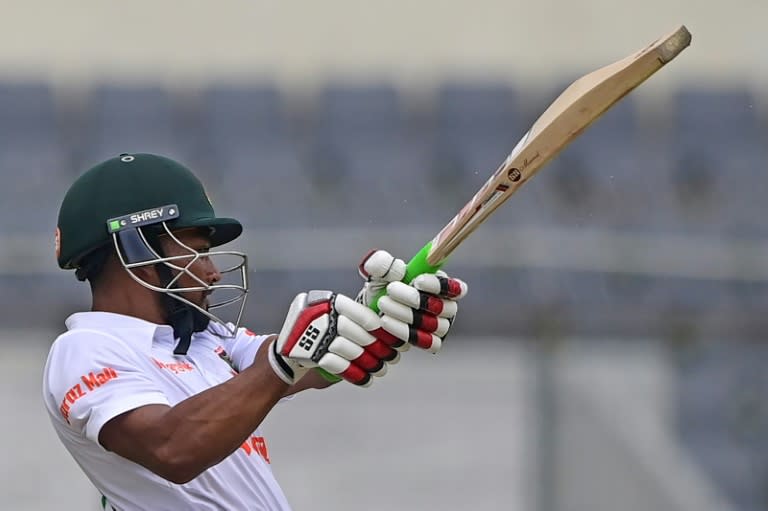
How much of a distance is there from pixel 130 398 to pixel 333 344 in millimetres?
355

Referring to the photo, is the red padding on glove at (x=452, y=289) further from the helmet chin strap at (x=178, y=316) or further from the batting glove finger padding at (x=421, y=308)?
the helmet chin strap at (x=178, y=316)

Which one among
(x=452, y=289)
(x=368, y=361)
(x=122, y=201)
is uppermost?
(x=122, y=201)

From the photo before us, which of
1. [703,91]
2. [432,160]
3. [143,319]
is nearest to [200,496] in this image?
[143,319]

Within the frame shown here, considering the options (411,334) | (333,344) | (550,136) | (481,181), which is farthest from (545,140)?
(481,181)

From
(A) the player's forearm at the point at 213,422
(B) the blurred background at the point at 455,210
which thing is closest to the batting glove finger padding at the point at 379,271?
(A) the player's forearm at the point at 213,422

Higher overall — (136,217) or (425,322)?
(136,217)

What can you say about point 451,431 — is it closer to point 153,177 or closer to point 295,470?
point 295,470

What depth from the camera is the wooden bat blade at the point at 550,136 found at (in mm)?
2041

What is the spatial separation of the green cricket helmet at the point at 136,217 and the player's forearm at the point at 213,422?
0.31 metres

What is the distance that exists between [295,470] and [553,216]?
2465 millimetres

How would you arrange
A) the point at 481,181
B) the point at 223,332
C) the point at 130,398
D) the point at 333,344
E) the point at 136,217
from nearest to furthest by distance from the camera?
the point at 333,344, the point at 130,398, the point at 136,217, the point at 223,332, the point at 481,181

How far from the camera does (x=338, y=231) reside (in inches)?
211

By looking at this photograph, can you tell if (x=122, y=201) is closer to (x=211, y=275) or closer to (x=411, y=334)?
(x=211, y=275)

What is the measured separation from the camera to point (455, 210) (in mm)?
6066
